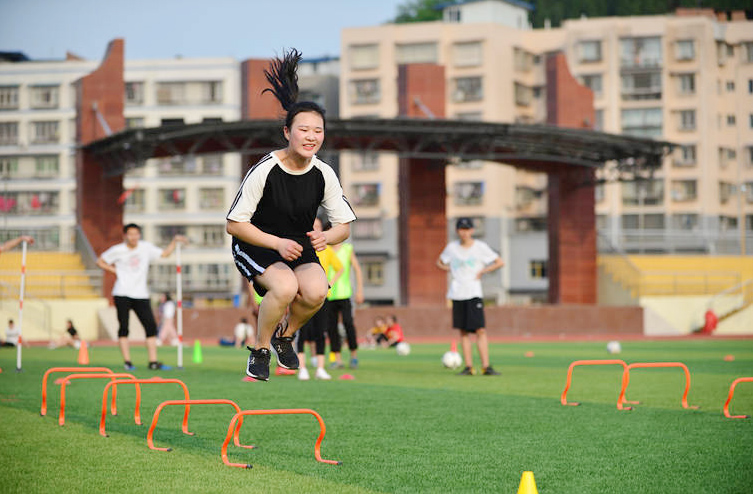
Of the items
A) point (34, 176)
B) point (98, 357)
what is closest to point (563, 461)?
point (98, 357)

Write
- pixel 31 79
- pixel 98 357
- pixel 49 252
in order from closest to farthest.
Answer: pixel 98 357, pixel 49 252, pixel 31 79

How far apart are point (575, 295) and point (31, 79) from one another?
55966 mm

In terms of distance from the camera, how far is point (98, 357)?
22.8m

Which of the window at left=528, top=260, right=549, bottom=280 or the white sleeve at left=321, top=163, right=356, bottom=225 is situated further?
the window at left=528, top=260, right=549, bottom=280

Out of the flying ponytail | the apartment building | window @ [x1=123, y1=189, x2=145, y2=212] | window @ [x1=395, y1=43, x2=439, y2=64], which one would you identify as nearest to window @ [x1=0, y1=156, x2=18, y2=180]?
window @ [x1=123, y1=189, x2=145, y2=212]

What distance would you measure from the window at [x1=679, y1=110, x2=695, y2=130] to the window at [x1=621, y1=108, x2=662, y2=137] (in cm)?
158

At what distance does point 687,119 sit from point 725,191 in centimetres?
621

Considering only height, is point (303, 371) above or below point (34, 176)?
below

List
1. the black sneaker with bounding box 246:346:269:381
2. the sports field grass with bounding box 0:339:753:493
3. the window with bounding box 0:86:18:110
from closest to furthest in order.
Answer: the sports field grass with bounding box 0:339:753:493
the black sneaker with bounding box 246:346:269:381
the window with bounding box 0:86:18:110

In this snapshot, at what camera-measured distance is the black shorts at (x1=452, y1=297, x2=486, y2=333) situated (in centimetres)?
1549

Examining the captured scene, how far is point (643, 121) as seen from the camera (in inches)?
3164

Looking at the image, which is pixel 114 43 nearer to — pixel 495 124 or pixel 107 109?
pixel 107 109

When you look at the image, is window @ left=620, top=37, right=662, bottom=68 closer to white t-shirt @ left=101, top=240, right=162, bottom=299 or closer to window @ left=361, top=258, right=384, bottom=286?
window @ left=361, top=258, right=384, bottom=286

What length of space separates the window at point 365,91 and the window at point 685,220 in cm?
2401
